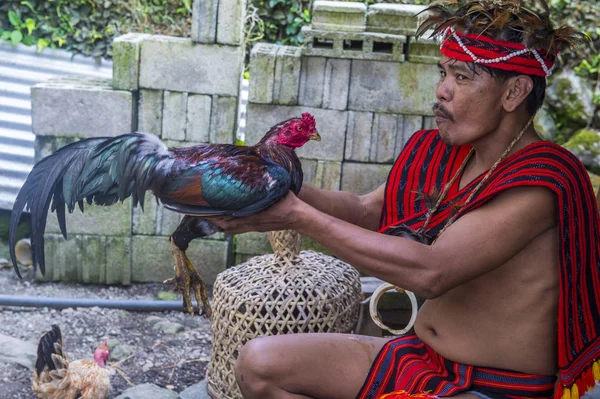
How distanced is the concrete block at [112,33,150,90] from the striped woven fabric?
2890mm

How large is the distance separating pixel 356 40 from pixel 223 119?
1010 mm

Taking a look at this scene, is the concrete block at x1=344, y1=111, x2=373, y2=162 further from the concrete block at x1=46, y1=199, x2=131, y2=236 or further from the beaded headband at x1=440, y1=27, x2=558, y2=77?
the beaded headband at x1=440, y1=27, x2=558, y2=77

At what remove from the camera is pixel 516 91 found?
9.20ft

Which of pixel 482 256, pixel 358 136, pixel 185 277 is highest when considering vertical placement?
pixel 482 256

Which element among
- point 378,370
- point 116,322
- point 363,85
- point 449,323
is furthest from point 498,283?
point 116,322

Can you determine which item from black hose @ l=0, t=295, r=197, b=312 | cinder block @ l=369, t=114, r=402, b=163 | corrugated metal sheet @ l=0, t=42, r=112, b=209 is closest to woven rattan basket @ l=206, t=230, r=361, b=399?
black hose @ l=0, t=295, r=197, b=312

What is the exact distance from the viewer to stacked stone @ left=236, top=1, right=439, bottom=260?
500 centimetres

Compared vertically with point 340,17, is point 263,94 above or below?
below

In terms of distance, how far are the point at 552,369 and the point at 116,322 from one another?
9.99 feet

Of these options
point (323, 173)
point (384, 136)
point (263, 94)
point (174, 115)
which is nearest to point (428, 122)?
point (384, 136)

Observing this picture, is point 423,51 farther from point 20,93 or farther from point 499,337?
point 20,93

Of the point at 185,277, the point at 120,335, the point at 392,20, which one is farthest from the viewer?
the point at 392,20

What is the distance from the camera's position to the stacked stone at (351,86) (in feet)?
16.4

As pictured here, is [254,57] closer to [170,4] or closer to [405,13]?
[405,13]
